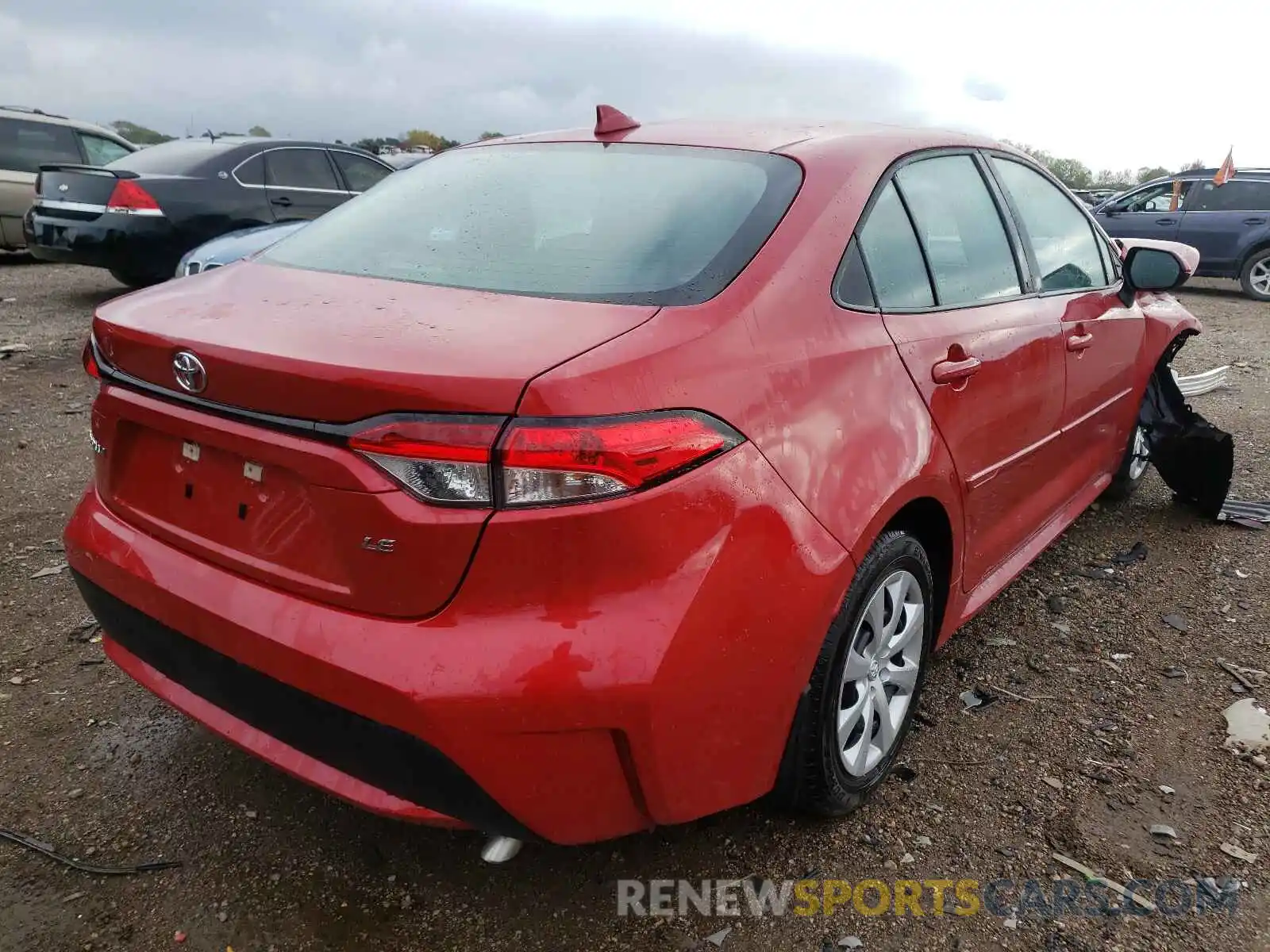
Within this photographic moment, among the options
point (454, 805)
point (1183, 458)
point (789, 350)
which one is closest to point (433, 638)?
point (454, 805)

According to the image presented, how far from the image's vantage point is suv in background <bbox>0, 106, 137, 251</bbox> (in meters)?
10.3

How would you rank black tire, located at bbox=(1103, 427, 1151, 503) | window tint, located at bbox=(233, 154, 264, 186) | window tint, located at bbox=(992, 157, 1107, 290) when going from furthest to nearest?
1. window tint, located at bbox=(233, 154, 264, 186)
2. black tire, located at bbox=(1103, 427, 1151, 503)
3. window tint, located at bbox=(992, 157, 1107, 290)

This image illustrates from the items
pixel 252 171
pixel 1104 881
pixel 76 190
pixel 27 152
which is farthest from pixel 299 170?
pixel 1104 881

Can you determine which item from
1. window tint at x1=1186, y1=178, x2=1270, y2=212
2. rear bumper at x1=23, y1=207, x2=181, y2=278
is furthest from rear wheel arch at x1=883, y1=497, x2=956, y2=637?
window tint at x1=1186, y1=178, x2=1270, y2=212

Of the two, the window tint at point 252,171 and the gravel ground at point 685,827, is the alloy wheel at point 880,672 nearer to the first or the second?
the gravel ground at point 685,827

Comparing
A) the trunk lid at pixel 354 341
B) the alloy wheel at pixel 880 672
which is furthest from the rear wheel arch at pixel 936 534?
the trunk lid at pixel 354 341

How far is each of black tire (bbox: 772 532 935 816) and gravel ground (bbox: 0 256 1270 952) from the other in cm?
13

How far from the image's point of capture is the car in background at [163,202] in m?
7.60

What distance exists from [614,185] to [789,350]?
70 centimetres

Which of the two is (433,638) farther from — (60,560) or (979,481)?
(60,560)

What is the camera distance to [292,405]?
1.60 meters

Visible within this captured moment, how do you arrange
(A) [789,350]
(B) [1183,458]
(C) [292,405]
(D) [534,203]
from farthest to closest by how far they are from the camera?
1. (B) [1183,458]
2. (D) [534,203]
3. (A) [789,350]
4. (C) [292,405]

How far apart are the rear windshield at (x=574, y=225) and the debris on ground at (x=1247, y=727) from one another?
193cm

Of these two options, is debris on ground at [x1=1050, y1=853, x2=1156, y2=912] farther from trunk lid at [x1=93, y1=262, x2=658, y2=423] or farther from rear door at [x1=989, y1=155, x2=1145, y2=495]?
trunk lid at [x1=93, y1=262, x2=658, y2=423]
